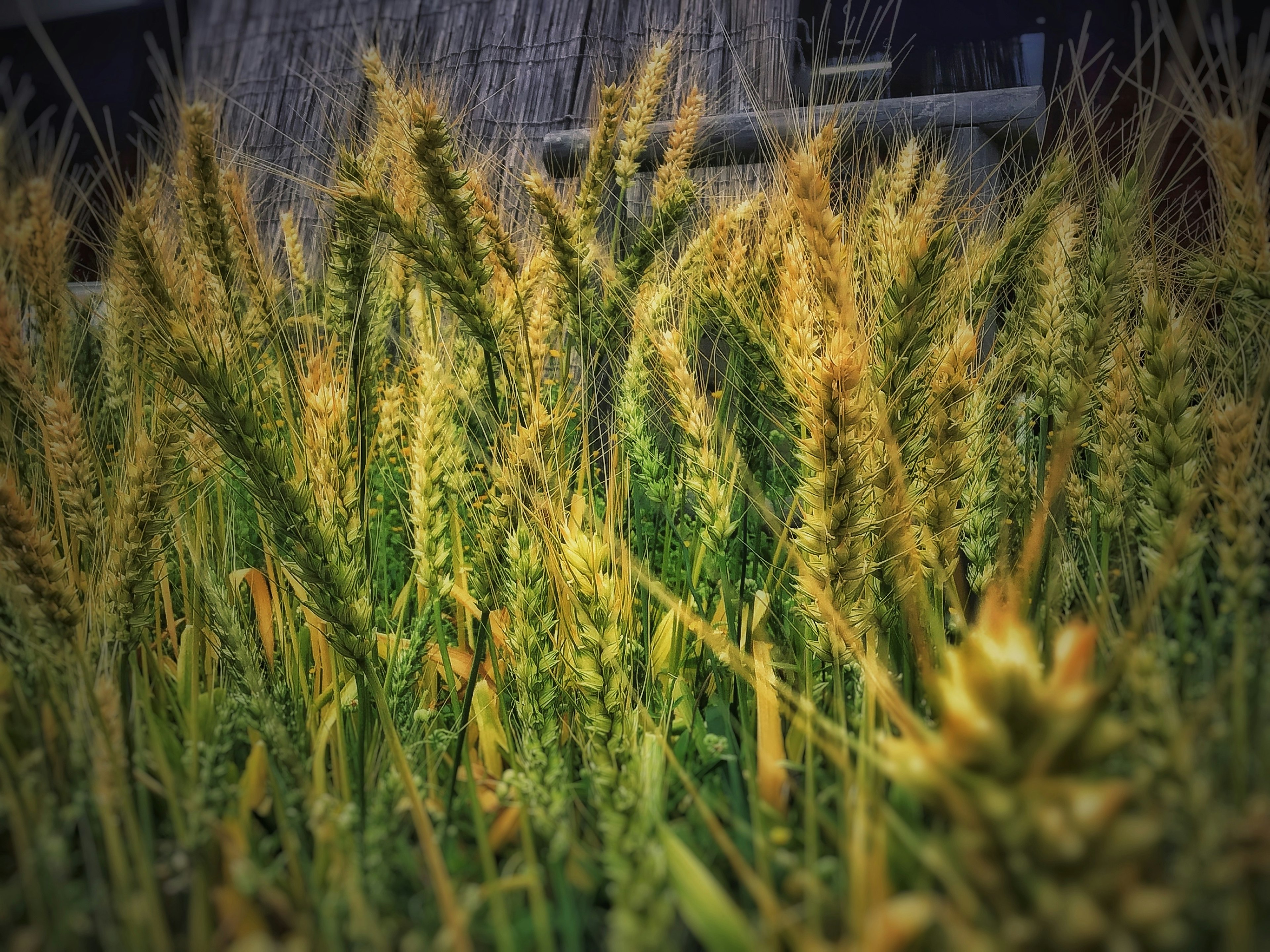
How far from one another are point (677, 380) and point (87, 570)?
19.0 inches

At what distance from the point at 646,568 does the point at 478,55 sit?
61.6 inches

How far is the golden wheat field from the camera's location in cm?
29

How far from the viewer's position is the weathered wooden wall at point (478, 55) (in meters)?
1.59

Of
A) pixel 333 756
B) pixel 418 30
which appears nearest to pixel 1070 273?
pixel 333 756

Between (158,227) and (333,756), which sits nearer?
(333,756)

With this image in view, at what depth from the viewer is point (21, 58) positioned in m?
1.28

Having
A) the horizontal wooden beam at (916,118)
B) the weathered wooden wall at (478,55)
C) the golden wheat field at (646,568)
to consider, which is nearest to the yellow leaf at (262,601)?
the golden wheat field at (646,568)

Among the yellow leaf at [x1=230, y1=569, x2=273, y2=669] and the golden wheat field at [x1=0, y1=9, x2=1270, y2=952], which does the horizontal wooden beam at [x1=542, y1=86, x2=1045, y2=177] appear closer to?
the golden wheat field at [x1=0, y1=9, x2=1270, y2=952]

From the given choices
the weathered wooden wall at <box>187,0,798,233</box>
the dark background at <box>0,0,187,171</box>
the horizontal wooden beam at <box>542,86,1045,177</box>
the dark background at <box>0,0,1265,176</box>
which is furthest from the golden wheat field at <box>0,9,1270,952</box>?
the dark background at <box>0,0,187,171</box>

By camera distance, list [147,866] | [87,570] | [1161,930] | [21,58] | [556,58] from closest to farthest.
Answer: [1161,930] → [147,866] → [87,570] → [21,58] → [556,58]

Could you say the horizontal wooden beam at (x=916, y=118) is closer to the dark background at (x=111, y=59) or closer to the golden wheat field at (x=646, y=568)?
the golden wheat field at (x=646, y=568)

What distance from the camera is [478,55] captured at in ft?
5.98

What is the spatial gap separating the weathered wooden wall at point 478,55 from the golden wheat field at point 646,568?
2.39ft

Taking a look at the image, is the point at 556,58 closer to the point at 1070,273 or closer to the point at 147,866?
the point at 1070,273
